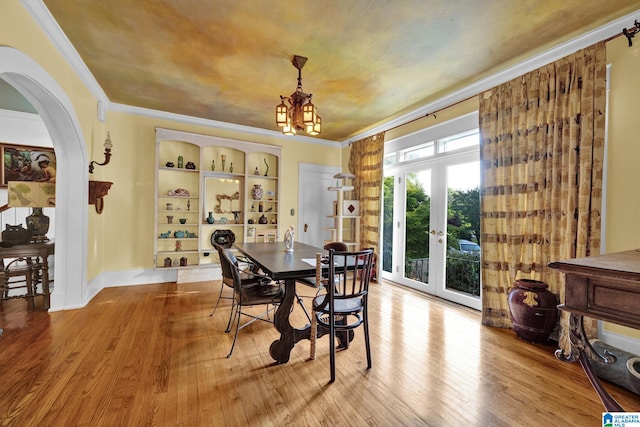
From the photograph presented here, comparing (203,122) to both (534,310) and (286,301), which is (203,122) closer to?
(286,301)

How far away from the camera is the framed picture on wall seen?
395 centimetres

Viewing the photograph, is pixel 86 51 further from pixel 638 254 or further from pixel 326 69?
pixel 638 254

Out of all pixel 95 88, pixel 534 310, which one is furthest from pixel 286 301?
pixel 95 88

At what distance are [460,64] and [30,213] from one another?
6.06 m

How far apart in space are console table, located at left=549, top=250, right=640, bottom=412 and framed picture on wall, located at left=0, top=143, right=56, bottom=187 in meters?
5.64

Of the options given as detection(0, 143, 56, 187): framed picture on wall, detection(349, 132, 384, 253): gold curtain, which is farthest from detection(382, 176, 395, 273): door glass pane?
detection(0, 143, 56, 187): framed picture on wall

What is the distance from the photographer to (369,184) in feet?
16.8

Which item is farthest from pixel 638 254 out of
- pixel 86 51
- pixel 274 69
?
pixel 86 51

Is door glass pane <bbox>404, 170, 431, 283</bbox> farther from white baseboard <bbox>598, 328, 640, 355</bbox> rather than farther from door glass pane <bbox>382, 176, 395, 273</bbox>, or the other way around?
white baseboard <bbox>598, 328, 640, 355</bbox>

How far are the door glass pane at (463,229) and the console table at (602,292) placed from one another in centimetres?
221

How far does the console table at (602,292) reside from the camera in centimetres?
114

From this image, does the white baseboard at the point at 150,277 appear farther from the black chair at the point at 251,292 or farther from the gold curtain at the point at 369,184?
the gold curtain at the point at 369,184

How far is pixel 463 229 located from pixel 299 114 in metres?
2.63

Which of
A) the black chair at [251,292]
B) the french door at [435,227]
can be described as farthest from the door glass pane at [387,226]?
the black chair at [251,292]
